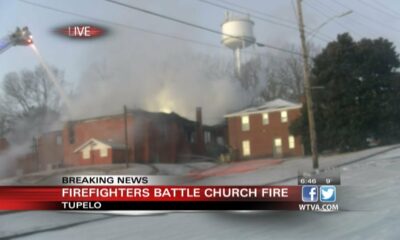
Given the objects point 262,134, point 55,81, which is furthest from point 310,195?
point 55,81

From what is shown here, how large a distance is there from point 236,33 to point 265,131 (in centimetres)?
81

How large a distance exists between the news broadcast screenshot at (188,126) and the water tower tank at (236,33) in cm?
1

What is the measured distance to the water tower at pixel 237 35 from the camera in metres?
3.44

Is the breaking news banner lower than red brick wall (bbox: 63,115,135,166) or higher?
lower

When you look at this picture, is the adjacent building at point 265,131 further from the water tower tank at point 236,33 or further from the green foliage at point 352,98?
the water tower tank at point 236,33

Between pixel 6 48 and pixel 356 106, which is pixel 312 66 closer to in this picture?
pixel 356 106

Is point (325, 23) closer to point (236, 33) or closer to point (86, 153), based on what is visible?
point (236, 33)

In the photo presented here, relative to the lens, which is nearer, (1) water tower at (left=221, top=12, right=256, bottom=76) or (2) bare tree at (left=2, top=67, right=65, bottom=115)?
(2) bare tree at (left=2, top=67, right=65, bottom=115)

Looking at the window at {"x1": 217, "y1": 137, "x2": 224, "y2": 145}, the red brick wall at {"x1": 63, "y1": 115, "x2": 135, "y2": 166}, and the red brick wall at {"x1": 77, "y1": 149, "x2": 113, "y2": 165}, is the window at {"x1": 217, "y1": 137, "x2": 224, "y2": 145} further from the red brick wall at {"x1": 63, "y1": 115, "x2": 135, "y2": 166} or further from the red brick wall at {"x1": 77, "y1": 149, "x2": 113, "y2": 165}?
the red brick wall at {"x1": 77, "y1": 149, "x2": 113, "y2": 165}

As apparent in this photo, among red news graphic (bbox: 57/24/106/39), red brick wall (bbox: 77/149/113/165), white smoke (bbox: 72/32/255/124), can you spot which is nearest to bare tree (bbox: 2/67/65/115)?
white smoke (bbox: 72/32/255/124)

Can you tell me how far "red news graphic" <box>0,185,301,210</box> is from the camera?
11.5ft

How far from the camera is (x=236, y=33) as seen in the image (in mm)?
3580

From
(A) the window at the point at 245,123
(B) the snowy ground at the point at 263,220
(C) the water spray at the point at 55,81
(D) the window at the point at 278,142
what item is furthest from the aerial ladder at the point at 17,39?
(D) the window at the point at 278,142

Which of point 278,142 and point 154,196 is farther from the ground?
point 278,142
